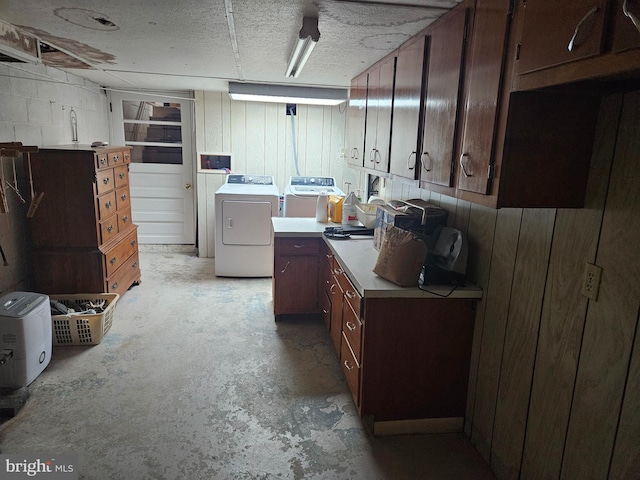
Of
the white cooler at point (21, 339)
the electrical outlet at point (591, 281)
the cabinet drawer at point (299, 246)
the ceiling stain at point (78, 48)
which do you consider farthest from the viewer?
the cabinet drawer at point (299, 246)

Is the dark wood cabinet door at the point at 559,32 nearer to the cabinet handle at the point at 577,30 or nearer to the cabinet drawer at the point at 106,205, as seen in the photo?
the cabinet handle at the point at 577,30

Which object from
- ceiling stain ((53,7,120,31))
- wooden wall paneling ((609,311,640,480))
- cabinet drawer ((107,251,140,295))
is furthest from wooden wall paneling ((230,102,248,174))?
wooden wall paneling ((609,311,640,480))

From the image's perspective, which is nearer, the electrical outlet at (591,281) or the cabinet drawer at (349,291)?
the electrical outlet at (591,281)

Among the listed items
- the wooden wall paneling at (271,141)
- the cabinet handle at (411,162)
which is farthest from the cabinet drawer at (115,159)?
the cabinet handle at (411,162)

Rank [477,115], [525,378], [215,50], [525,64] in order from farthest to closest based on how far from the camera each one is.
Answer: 1. [215,50]
2. [525,378]
3. [477,115]
4. [525,64]

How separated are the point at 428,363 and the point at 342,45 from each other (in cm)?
196

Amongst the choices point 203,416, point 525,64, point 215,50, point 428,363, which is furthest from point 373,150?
point 203,416

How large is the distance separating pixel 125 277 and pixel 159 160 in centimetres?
220

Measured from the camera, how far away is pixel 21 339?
246 centimetres

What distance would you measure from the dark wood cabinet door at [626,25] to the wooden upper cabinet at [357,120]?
246 centimetres

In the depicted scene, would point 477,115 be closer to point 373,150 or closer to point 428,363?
point 428,363

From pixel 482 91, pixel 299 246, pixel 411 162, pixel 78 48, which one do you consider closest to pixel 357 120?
pixel 299 246

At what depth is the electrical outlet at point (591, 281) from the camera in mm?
1384

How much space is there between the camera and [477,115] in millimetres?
1638
